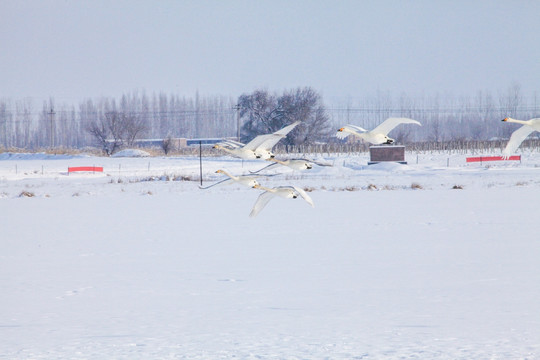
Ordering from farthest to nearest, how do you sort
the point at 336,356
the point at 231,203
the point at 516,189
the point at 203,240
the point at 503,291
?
the point at 516,189
the point at 231,203
the point at 203,240
the point at 503,291
the point at 336,356

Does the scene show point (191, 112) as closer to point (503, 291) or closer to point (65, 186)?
point (65, 186)

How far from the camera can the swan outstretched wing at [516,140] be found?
9.24 feet

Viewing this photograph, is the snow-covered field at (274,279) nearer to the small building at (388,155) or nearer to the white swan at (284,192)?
the white swan at (284,192)

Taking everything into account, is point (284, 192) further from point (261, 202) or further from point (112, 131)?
point (112, 131)

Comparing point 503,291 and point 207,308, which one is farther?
point 503,291

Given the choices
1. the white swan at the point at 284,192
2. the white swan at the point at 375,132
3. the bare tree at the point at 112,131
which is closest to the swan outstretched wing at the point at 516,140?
the white swan at the point at 375,132

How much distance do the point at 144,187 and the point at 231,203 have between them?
6.98m

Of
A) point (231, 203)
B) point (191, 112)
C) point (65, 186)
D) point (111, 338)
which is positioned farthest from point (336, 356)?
point (191, 112)

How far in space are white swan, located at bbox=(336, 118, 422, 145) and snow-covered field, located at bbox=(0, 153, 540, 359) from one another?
19.2 feet

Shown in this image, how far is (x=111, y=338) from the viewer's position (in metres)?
9.45

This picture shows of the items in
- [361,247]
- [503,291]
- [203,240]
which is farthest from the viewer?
[203,240]

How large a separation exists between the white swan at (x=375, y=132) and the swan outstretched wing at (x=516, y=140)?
0.43 metres

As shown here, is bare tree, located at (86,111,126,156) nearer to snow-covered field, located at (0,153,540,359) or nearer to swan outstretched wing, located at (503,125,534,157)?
snow-covered field, located at (0,153,540,359)

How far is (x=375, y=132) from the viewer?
3.14 metres
